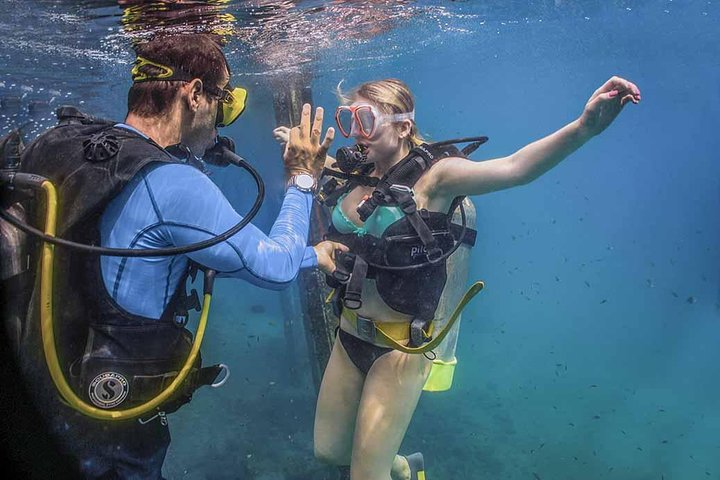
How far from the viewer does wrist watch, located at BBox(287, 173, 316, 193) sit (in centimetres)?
321

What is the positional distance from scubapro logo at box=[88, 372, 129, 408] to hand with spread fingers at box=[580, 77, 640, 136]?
297cm

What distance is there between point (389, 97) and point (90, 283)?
9.13ft

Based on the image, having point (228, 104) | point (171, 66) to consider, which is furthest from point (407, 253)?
point (171, 66)

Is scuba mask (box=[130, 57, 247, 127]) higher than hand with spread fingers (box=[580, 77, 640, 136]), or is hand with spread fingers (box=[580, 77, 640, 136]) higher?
scuba mask (box=[130, 57, 247, 127])

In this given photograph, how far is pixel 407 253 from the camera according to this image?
Result: 13.1 ft

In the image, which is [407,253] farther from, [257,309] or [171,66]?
[257,309]

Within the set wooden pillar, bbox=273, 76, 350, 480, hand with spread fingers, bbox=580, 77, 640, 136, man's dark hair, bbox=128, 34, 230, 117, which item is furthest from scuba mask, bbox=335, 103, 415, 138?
wooden pillar, bbox=273, 76, 350, 480

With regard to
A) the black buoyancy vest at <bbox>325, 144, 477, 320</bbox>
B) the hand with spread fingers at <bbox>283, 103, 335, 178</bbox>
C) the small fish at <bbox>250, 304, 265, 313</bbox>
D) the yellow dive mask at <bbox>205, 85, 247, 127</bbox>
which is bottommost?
the small fish at <bbox>250, 304, 265, 313</bbox>

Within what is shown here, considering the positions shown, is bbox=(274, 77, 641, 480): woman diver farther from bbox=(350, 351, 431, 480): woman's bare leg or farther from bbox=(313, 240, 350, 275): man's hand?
bbox=(313, 240, 350, 275): man's hand

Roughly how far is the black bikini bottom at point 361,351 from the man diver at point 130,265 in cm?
164

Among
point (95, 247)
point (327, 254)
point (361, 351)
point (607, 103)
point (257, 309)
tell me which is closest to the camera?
point (95, 247)

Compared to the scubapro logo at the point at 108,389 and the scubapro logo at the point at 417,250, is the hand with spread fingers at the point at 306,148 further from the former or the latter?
the scubapro logo at the point at 108,389

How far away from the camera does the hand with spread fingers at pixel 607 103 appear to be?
9.25 feet

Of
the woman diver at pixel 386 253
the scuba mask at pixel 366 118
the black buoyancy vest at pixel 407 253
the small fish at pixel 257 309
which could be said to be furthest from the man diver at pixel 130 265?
the small fish at pixel 257 309
